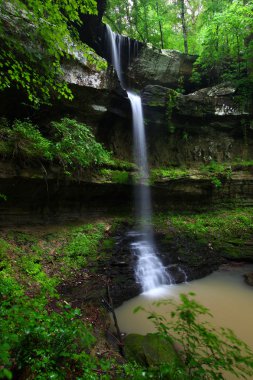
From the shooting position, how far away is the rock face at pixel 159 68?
566 inches

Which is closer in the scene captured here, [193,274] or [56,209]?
[193,274]

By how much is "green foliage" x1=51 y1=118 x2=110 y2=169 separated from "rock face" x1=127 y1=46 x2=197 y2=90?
7.46 meters

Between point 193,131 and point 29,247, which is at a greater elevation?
point 193,131

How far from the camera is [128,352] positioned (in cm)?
412

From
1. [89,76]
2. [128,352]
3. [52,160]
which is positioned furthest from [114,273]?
[89,76]

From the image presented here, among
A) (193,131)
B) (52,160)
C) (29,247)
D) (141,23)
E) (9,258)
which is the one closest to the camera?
(9,258)

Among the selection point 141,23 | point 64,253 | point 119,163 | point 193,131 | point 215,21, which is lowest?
point 64,253

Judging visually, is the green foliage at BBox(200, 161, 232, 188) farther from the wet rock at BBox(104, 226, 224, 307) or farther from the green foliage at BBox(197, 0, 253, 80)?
the green foliage at BBox(197, 0, 253, 80)

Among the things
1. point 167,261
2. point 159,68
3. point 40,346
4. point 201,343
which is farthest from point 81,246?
point 159,68

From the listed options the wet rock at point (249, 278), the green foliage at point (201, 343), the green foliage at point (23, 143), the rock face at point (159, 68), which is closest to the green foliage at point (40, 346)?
the green foliage at point (201, 343)

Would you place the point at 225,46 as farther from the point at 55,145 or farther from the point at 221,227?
the point at 55,145

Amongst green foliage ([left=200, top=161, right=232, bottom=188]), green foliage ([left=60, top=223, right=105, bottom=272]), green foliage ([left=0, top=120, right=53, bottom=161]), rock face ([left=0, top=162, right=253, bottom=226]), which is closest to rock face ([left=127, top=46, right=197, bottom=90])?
green foliage ([left=200, top=161, right=232, bottom=188])

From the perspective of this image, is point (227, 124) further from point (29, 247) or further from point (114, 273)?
point (29, 247)

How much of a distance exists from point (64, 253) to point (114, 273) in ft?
5.10
